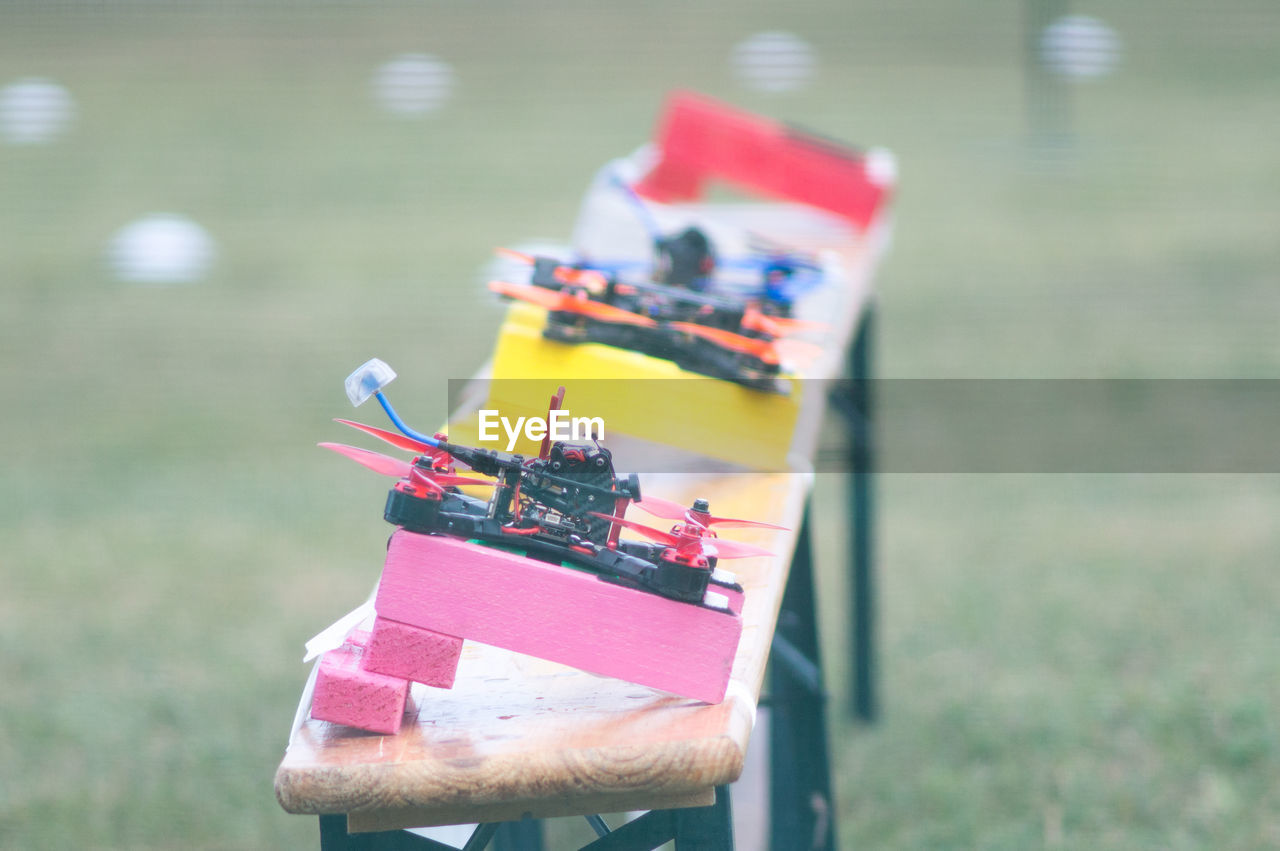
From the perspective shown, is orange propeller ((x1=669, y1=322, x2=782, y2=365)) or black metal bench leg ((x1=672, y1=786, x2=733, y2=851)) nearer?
black metal bench leg ((x1=672, y1=786, x2=733, y2=851))

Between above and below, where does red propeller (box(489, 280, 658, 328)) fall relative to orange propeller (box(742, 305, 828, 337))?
above

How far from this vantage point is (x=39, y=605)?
9.82 ft

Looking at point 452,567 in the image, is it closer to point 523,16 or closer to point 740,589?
point 740,589

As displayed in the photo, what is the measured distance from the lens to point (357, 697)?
0.94 meters

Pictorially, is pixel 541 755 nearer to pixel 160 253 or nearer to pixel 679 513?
pixel 679 513

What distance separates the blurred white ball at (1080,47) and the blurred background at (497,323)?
5 cm

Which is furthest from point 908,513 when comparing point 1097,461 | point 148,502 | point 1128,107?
point 1128,107

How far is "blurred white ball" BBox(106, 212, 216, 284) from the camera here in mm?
5359

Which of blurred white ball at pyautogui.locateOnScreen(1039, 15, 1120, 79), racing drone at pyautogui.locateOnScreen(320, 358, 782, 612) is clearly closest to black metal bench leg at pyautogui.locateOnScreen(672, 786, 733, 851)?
racing drone at pyautogui.locateOnScreen(320, 358, 782, 612)

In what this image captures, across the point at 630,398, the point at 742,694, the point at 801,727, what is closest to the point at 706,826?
the point at 742,694

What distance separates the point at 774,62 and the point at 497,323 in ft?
13.5

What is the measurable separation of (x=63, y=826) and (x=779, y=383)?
169 centimetres

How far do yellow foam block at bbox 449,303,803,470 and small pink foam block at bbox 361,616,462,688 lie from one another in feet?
1.33

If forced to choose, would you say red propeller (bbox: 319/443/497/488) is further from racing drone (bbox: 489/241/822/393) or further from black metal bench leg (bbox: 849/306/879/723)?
black metal bench leg (bbox: 849/306/879/723)
